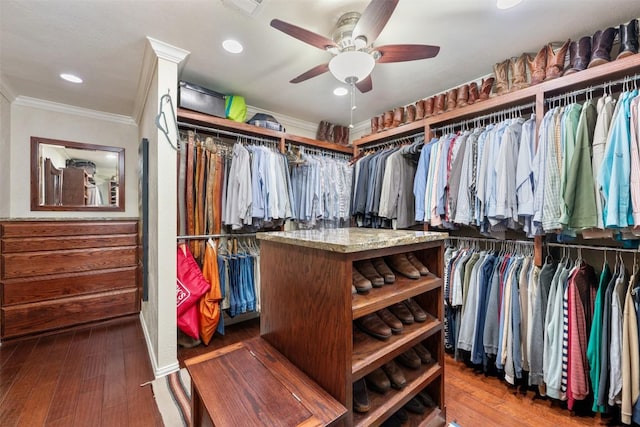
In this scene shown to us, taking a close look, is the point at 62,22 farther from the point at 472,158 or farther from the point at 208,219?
the point at 472,158

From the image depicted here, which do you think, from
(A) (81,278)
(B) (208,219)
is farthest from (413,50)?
(A) (81,278)

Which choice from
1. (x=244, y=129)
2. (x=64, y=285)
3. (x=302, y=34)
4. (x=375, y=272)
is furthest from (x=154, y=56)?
(x=64, y=285)

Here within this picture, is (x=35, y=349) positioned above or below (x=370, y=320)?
below

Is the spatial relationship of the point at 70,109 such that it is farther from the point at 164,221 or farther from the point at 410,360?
the point at 410,360

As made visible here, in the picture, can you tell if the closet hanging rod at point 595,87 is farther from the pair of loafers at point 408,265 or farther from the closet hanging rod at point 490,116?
the pair of loafers at point 408,265

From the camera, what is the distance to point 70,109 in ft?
9.52

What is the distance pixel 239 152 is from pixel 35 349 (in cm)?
248

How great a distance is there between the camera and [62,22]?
1630 mm

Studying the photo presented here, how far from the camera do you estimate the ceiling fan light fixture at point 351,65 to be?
5.17 ft

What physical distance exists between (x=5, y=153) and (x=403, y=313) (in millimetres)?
3824

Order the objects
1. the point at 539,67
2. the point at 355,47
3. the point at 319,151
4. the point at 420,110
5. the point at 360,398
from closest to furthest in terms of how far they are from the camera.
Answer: the point at 360,398
the point at 355,47
the point at 539,67
the point at 420,110
the point at 319,151

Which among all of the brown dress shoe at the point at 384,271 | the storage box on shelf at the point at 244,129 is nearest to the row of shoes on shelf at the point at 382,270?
the brown dress shoe at the point at 384,271

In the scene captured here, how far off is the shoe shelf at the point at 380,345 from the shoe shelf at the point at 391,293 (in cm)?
17

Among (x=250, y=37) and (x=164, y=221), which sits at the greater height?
(x=250, y=37)
